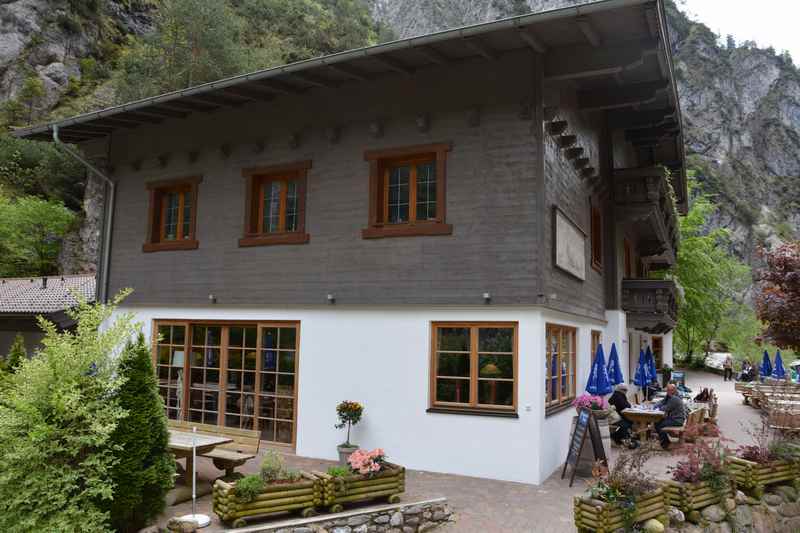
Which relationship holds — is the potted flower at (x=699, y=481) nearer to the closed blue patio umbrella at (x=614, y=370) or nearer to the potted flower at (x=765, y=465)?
the potted flower at (x=765, y=465)

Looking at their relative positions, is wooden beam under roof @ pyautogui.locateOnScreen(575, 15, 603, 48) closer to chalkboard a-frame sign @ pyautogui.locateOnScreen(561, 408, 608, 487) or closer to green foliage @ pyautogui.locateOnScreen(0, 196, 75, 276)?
chalkboard a-frame sign @ pyautogui.locateOnScreen(561, 408, 608, 487)

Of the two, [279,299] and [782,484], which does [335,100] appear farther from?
[782,484]

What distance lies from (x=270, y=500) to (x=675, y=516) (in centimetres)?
474

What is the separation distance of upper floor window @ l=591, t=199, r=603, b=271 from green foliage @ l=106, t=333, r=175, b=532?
906cm

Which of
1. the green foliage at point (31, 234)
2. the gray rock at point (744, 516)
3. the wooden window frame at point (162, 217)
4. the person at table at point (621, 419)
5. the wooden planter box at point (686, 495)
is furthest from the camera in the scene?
the green foliage at point (31, 234)

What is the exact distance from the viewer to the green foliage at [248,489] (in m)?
6.50

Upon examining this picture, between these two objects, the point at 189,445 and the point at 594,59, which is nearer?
the point at 189,445

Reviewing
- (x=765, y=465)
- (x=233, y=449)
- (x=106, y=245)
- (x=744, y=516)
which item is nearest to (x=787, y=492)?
(x=765, y=465)

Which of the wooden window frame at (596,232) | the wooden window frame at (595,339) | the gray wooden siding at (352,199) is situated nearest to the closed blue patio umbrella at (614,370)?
the wooden window frame at (595,339)

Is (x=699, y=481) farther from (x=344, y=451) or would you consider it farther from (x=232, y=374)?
(x=232, y=374)

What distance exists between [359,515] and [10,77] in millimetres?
37328

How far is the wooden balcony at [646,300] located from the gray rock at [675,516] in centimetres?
789

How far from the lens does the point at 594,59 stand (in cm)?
901

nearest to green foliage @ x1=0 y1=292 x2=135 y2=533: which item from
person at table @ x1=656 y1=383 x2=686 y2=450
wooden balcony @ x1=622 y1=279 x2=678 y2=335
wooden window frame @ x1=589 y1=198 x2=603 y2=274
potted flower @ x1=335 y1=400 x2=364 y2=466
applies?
potted flower @ x1=335 y1=400 x2=364 y2=466
